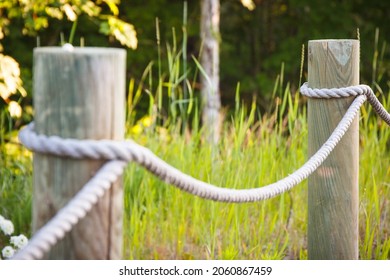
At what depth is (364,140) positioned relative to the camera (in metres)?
3.72

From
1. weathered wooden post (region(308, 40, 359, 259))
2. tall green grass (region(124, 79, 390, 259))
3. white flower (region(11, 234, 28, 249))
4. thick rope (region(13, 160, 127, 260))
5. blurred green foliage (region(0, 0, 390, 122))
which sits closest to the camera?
thick rope (region(13, 160, 127, 260))

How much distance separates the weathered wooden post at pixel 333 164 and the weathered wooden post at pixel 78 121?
45.5 inches

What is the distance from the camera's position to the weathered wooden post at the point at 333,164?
228 cm

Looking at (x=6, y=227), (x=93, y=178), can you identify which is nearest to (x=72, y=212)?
(x=93, y=178)

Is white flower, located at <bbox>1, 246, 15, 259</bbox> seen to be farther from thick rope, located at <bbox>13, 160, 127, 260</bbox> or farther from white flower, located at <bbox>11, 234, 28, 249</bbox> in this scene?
thick rope, located at <bbox>13, 160, 127, 260</bbox>

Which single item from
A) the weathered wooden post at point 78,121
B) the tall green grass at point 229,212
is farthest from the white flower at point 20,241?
the weathered wooden post at point 78,121

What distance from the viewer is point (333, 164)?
2.36 meters

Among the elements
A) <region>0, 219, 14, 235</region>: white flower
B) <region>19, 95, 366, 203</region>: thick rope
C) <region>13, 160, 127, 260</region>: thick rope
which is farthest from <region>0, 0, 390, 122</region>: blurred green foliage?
<region>13, 160, 127, 260</region>: thick rope

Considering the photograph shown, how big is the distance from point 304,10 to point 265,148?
19.9 ft

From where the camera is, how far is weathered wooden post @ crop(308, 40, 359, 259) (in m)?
2.28

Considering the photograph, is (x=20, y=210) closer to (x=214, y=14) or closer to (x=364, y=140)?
(x=364, y=140)

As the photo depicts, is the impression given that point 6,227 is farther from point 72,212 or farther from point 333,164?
point 72,212

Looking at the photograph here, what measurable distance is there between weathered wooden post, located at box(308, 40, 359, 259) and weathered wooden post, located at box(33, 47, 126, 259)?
3.79 ft

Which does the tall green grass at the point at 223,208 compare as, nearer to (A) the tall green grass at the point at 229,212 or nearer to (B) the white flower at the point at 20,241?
(A) the tall green grass at the point at 229,212
